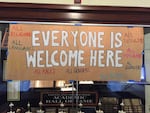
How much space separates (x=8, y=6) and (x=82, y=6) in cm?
50

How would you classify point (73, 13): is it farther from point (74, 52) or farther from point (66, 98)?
point (66, 98)

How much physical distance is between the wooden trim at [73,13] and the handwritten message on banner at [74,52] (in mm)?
55

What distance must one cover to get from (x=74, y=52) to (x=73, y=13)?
268mm

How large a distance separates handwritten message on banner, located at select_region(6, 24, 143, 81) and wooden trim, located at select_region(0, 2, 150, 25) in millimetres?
55

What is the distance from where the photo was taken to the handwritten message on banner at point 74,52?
177cm

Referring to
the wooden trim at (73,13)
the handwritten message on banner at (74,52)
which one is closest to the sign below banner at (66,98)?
the handwritten message on banner at (74,52)

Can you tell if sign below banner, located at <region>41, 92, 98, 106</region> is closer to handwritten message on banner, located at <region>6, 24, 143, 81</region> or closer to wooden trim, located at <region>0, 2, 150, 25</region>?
handwritten message on banner, located at <region>6, 24, 143, 81</region>

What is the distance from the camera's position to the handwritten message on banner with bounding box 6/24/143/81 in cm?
177

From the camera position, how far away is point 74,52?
1.80 m

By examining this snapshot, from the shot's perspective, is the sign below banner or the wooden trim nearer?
the wooden trim

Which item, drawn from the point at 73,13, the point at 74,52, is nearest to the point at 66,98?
the point at 74,52

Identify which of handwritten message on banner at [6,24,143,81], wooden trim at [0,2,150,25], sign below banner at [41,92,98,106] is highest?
wooden trim at [0,2,150,25]

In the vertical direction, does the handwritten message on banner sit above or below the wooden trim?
below

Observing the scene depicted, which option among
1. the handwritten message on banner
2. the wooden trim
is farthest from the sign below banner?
the wooden trim
